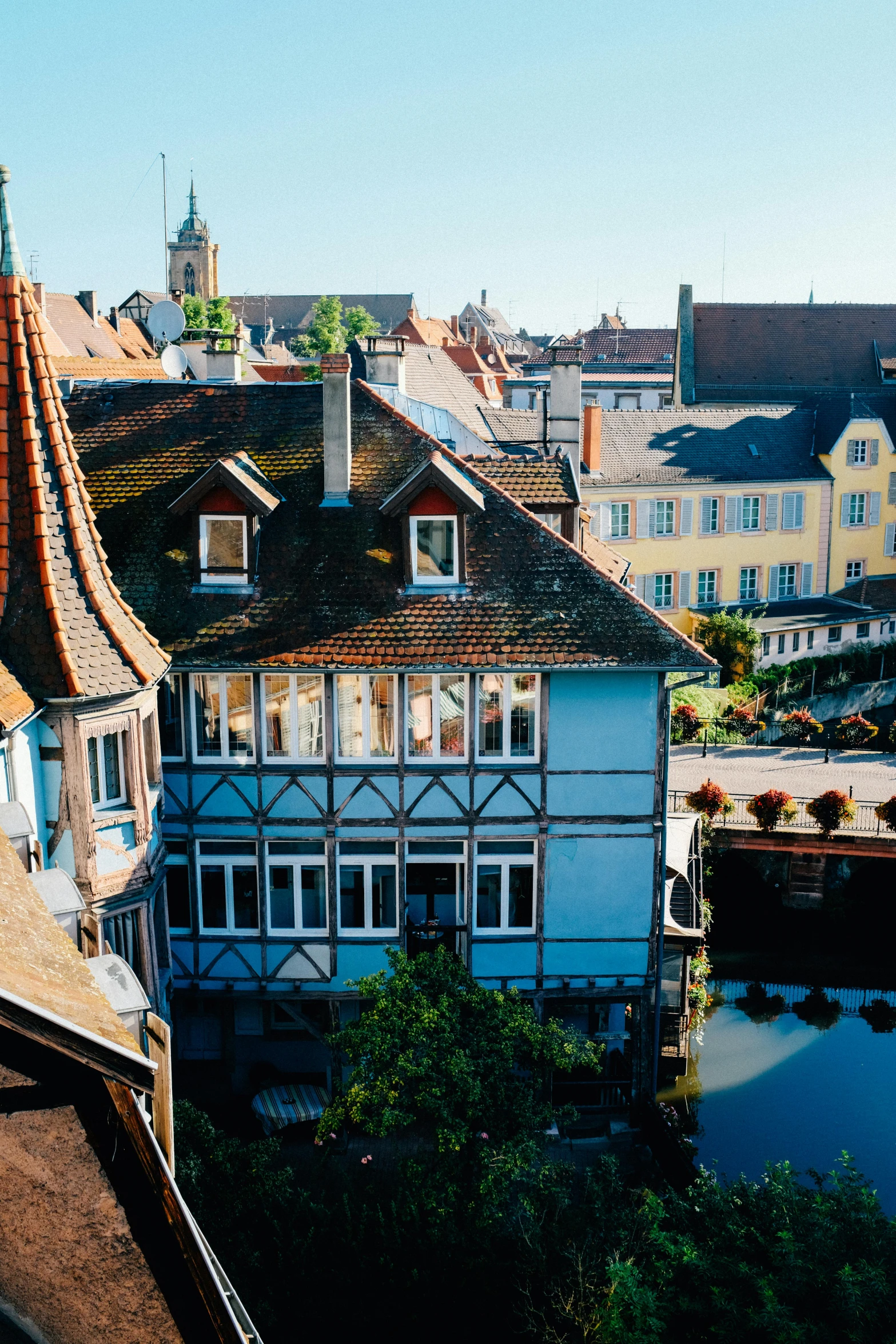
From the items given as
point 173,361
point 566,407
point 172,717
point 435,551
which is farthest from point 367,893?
point 173,361

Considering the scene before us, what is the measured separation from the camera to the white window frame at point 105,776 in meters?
16.2

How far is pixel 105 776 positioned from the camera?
1644cm

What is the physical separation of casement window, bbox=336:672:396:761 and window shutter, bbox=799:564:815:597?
1423 inches

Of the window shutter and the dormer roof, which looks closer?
the dormer roof

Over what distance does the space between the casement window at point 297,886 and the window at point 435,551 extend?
14.2 ft

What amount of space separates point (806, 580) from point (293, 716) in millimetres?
37108

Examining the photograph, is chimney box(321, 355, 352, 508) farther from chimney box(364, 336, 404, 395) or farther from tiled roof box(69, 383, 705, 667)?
chimney box(364, 336, 404, 395)

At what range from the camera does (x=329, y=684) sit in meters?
18.6

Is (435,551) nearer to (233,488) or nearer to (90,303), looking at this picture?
(233,488)

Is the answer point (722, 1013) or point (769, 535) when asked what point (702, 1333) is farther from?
point (769, 535)

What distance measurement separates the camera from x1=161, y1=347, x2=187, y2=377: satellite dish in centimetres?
2481

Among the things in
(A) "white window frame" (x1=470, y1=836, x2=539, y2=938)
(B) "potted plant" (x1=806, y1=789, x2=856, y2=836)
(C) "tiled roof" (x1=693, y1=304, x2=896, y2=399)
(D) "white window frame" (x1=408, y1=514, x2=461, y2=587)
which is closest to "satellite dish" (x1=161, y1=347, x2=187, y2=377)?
(D) "white window frame" (x1=408, y1=514, x2=461, y2=587)

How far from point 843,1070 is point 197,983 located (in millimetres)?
12937

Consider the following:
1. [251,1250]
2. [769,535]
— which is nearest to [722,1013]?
[251,1250]
